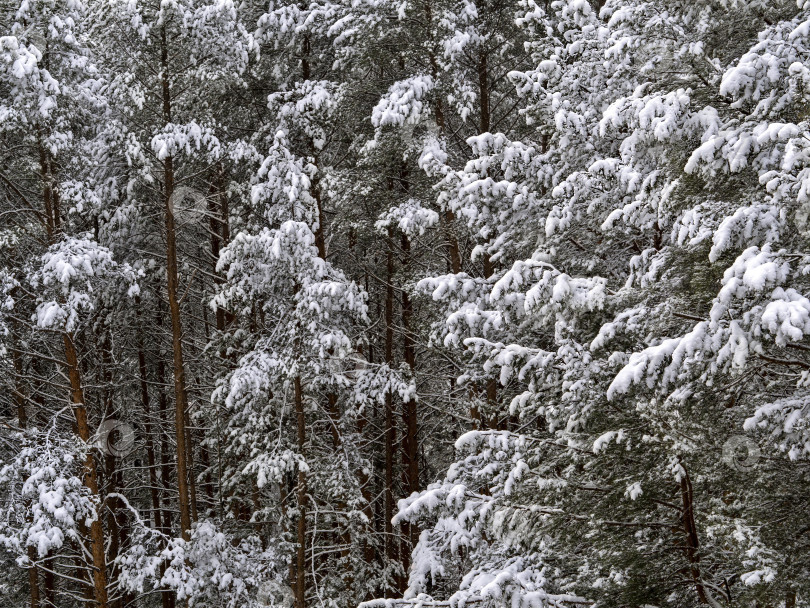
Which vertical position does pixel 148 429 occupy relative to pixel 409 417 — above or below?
above

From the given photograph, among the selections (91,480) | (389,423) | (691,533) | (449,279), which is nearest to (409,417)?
(389,423)

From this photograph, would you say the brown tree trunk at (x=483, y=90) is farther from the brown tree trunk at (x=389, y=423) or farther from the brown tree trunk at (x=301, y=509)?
the brown tree trunk at (x=301, y=509)

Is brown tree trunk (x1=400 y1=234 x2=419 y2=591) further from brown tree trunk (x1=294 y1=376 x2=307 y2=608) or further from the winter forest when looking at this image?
brown tree trunk (x1=294 y1=376 x2=307 y2=608)

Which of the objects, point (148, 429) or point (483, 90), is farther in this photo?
point (148, 429)

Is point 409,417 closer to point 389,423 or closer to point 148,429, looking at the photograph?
point 389,423

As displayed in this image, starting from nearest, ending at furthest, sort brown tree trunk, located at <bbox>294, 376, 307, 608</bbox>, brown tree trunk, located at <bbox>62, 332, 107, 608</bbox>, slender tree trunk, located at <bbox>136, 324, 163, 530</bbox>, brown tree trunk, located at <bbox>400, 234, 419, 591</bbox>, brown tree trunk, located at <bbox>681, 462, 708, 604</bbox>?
1. brown tree trunk, located at <bbox>681, 462, 708, 604</bbox>
2. brown tree trunk, located at <bbox>62, 332, 107, 608</bbox>
3. brown tree trunk, located at <bbox>294, 376, 307, 608</bbox>
4. brown tree trunk, located at <bbox>400, 234, 419, 591</bbox>
5. slender tree trunk, located at <bbox>136, 324, 163, 530</bbox>

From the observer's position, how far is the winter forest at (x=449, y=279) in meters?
5.84

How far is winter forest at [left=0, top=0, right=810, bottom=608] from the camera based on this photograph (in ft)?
19.2

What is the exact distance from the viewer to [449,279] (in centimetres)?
996

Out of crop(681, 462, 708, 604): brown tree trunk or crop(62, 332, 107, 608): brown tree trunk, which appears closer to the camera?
crop(681, 462, 708, 604): brown tree trunk

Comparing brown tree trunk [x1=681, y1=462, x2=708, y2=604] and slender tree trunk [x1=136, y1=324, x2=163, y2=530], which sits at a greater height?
slender tree trunk [x1=136, y1=324, x2=163, y2=530]

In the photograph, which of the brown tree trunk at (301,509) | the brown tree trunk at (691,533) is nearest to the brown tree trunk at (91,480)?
the brown tree trunk at (301,509)

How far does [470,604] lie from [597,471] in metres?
2.14

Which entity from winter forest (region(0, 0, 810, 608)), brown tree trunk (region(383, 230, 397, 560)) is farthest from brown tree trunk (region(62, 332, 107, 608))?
brown tree trunk (region(383, 230, 397, 560))
